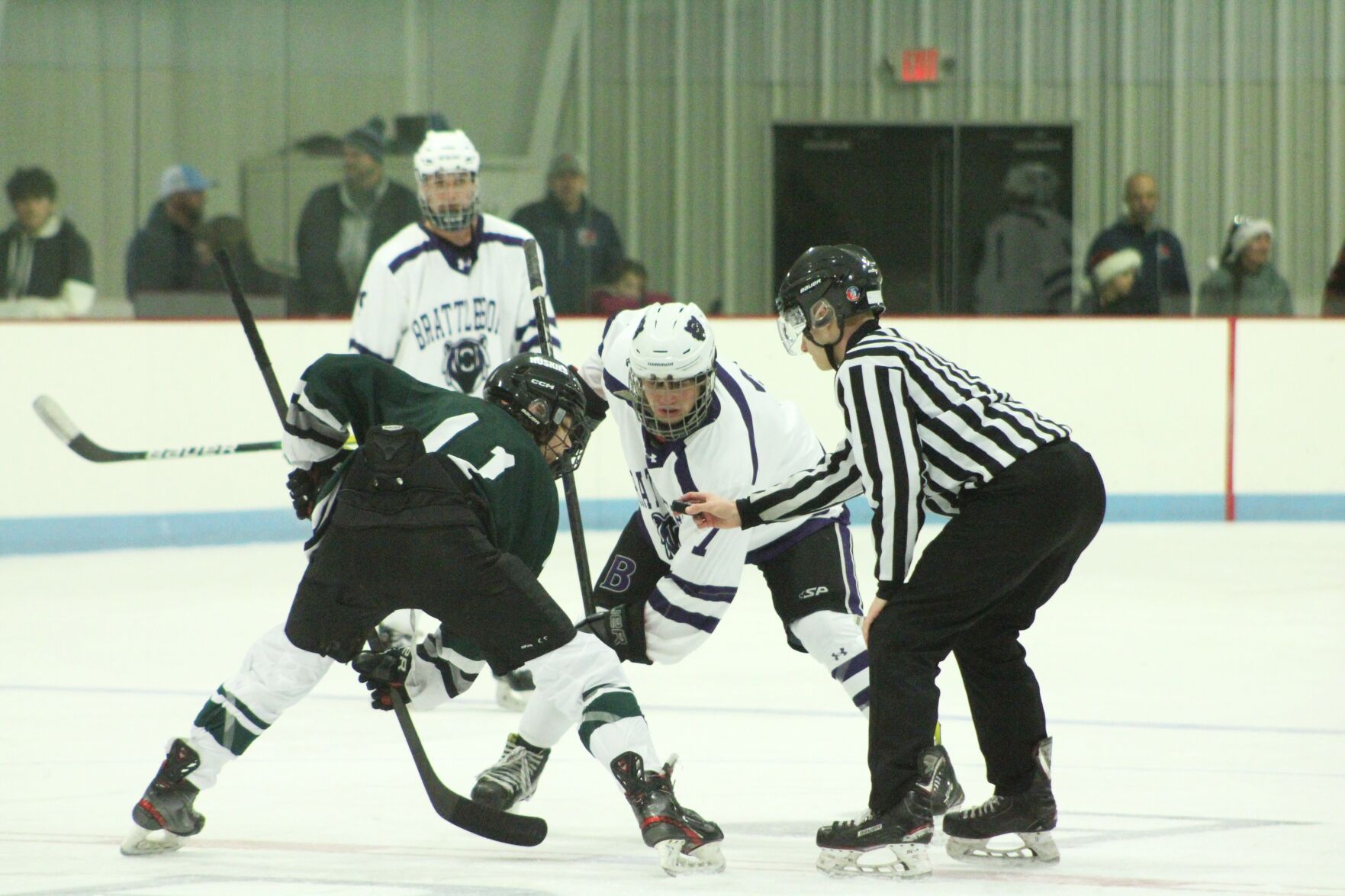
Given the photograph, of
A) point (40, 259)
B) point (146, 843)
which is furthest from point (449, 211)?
point (40, 259)

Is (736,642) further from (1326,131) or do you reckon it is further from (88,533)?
(1326,131)

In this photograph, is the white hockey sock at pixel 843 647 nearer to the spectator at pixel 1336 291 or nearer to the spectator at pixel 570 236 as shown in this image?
the spectator at pixel 570 236

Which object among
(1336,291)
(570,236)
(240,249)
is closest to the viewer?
(240,249)

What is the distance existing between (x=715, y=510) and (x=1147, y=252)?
220 inches

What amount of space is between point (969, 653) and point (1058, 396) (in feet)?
16.5

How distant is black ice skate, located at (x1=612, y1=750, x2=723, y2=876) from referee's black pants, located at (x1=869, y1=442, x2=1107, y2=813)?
240mm

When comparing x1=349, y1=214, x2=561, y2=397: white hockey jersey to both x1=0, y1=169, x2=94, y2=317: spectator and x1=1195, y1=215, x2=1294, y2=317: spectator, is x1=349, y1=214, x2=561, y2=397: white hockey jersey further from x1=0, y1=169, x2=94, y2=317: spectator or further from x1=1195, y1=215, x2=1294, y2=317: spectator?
x1=1195, y1=215, x2=1294, y2=317: spectator

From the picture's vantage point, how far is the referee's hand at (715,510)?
121 inches

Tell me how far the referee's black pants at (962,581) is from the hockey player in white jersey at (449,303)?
1902 mm

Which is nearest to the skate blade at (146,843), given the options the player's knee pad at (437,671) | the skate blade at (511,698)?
the player's knee pad at (437,671)

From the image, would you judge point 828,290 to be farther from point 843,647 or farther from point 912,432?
point 843,647

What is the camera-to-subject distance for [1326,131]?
8406mm

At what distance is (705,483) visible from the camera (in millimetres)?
3314

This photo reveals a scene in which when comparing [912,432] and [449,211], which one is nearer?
[912,432]
